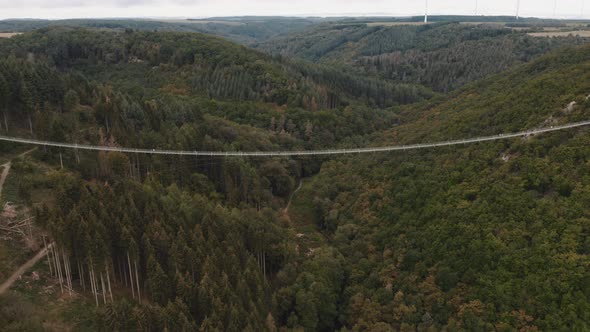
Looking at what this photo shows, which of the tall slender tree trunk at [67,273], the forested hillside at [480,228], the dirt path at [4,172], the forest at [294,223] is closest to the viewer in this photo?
the forest at [294,223]

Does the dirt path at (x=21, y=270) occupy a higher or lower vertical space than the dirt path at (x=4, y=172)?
lower

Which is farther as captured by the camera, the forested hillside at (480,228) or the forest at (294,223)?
the forested hillside at (480,228)

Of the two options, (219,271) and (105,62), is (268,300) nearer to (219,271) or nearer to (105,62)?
(219,271)

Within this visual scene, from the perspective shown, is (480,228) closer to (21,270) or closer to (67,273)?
(67,273)

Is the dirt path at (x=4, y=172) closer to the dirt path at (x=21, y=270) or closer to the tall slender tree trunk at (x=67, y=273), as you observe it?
the dirt path at (x=21, y=270)

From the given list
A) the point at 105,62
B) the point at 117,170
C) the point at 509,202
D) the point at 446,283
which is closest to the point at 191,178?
the point at 117,170

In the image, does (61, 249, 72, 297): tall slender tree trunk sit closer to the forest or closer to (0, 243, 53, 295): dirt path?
the forest

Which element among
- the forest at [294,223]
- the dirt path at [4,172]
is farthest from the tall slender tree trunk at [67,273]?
the dirt path at [4,172]

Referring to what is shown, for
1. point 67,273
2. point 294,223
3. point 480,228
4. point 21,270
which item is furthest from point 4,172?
point 480,228
